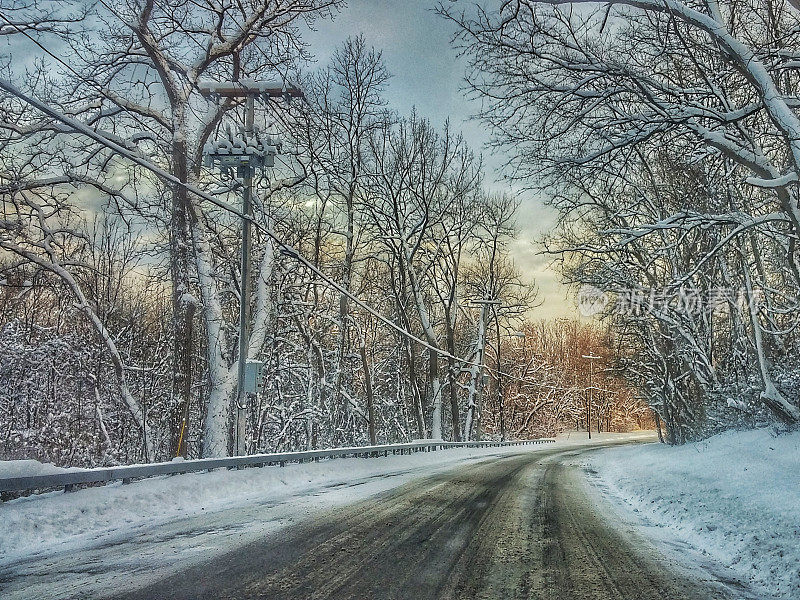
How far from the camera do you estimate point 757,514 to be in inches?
291

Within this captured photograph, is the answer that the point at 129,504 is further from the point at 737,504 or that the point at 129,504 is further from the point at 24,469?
the point at 737,504

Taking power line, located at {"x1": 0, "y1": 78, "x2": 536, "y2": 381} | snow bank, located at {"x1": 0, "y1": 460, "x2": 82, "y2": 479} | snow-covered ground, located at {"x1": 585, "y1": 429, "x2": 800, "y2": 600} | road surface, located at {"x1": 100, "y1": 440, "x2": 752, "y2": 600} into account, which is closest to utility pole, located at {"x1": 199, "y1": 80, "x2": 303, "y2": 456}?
power line, located at {"x1": 0, "y1": 78, "x2": 536, "y2": 381}

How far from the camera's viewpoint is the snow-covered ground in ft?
18.5

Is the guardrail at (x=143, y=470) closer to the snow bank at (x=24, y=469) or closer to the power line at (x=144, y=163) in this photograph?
the snow bank at (x=24, y=469)

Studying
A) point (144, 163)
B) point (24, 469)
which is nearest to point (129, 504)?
point (24, 469)

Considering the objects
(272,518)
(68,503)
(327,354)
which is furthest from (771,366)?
(327,354)

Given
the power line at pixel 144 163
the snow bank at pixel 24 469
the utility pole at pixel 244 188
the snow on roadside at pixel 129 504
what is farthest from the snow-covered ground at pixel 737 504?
the utility pole at pixel 244 188

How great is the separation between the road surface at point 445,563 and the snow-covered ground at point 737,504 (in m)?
0.51

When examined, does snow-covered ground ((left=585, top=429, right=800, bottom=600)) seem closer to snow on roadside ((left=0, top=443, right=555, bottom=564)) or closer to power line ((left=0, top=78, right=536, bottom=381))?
snow on roadside ((left=0, top=443, right=555, bottom=564))

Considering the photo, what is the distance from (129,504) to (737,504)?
325 inches

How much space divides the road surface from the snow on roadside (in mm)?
1877

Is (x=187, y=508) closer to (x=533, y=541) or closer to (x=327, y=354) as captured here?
(x=533, y=541)

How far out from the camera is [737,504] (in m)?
8.22

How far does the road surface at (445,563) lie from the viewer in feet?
14.5
